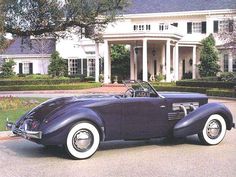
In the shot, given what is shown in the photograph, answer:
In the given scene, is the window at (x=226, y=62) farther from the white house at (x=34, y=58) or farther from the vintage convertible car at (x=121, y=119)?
the vintage convertible car at (x=121, y=119)

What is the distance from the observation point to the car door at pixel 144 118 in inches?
386

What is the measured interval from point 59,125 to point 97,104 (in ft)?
3.11

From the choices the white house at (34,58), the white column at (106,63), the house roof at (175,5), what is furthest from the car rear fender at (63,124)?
the white house at (34,58)

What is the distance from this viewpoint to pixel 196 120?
1036cm

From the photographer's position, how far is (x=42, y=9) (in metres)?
20.8

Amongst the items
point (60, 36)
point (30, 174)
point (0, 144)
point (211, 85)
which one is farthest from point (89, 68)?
point (30, 174)

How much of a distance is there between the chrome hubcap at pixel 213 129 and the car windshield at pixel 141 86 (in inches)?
54.5

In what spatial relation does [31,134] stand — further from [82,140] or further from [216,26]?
[216,26]

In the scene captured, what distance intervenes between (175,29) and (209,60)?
395 centimetres

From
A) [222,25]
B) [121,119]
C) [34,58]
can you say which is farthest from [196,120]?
[34,58]

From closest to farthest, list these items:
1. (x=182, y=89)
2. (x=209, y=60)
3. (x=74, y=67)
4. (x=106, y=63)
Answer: (x=182, y=89) → (x=106, y=63) → (x=209, y=60) → (x=74, y=67)

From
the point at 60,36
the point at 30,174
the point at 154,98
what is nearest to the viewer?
the point at 30,174

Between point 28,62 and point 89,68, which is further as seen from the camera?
point 28,62

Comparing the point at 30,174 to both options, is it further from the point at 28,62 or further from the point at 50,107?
the point at 28,62
